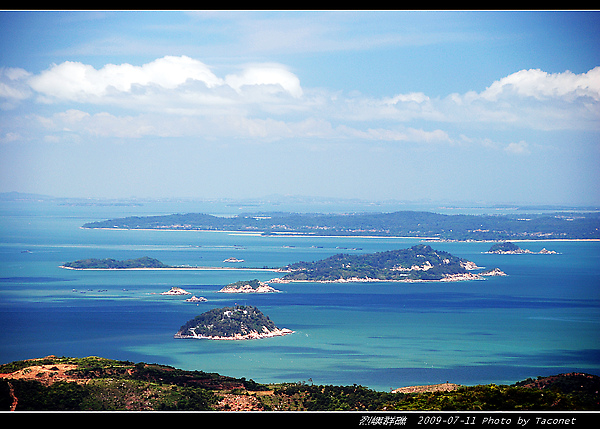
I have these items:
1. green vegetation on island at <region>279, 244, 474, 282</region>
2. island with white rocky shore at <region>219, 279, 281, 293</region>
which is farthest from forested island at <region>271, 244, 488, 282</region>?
island with white rocky shore at <region>219, 279, 281, 293</region>

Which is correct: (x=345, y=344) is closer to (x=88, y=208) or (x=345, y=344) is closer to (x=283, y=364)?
(x=283, y=364)

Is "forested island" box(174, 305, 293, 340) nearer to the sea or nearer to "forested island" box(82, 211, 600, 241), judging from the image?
the sea

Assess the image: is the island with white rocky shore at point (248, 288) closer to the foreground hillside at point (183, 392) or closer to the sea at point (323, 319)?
the sea at point (323, 319)

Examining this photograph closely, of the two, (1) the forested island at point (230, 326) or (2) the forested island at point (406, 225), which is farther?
(2) the forested island at point (406, 225)

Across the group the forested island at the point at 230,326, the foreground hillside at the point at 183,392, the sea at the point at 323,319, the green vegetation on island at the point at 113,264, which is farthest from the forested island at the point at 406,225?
the foreground hillside at the point at 183,392

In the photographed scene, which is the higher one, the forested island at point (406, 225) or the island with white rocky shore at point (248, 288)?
the forested island at point (406, 225)

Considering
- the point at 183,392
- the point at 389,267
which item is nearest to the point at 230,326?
the point at 183,392

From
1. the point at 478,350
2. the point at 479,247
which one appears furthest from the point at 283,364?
the point at 479,247
